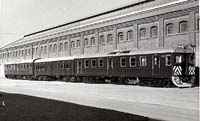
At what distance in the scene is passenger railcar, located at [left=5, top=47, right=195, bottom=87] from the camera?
66.3ft

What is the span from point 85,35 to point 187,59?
7609 millimetres

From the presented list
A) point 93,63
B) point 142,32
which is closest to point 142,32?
point 142,32

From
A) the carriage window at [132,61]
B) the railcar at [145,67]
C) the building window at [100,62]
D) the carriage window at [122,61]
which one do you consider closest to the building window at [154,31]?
the railcar at [145,67]

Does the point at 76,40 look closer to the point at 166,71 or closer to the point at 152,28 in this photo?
the point at 166,71

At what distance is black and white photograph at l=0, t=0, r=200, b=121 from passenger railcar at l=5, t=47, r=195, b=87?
6 centimetres

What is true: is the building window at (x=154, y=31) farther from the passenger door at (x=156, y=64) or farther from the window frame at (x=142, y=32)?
the passenger door at (x=156, y=64)

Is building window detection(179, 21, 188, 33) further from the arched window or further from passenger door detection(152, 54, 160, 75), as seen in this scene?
passenger door detection(152, 54, 160, 75)

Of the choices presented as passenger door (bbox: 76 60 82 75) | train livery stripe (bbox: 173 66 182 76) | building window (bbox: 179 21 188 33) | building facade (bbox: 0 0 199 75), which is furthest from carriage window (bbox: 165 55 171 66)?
passenger door (bbox: 76 60 82 75)

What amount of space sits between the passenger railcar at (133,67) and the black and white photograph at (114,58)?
0.06 meters

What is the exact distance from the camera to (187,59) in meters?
20.5

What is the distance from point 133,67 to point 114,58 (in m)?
2.73

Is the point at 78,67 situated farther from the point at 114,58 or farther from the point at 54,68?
the point at 114,58

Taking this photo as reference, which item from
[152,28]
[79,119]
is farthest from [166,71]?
[79,119]

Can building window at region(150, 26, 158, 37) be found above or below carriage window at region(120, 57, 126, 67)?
above
